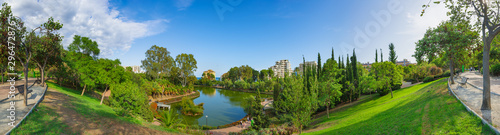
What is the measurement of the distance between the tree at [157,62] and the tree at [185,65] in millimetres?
2418

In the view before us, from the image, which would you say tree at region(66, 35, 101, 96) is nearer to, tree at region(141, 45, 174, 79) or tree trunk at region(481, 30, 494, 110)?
tree at region(141, 45, 174, 79)

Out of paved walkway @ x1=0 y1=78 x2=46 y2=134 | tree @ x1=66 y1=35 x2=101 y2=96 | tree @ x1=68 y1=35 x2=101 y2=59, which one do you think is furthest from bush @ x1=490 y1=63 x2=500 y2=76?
tree @ x1=68 y1=35 x2=101 y2=59

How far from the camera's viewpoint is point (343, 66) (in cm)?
3397

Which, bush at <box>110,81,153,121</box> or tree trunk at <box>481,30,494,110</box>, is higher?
tree trunk at <box>481,30,494,110</box>

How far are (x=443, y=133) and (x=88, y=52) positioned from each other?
42.3m

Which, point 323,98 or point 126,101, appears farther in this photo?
point 323,98

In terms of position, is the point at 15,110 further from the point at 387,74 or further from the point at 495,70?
the point at 495,70

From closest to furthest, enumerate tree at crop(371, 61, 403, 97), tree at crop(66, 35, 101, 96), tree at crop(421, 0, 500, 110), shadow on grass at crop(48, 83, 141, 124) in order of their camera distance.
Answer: tree at crop(421, 0, 500, 110), shadow on grass at crop(48, 83, 141, 124), tree at crop(66, 35, 101, 96), tree at crop(371, 61, 403, 97)

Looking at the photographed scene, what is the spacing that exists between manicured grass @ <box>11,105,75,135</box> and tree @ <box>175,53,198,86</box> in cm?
4029

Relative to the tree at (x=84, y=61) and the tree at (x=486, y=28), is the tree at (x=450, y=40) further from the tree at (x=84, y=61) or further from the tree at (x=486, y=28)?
the tree at (x=84, y=61)

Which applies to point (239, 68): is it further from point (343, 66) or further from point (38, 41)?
point (38, 41)

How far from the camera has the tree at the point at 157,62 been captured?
4488cm

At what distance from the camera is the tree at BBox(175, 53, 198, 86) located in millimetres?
50094

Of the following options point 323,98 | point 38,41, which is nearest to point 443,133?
point 323,98
